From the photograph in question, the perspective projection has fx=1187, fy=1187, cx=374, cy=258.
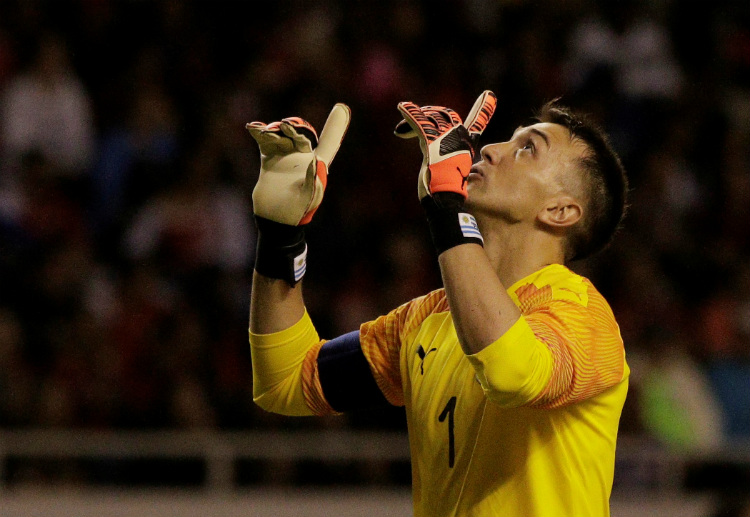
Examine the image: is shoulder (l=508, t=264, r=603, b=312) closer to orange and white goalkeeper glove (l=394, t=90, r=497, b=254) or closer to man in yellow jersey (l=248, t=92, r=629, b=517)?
man in yellow jersey (l=248, t=92, r=629, b=517)

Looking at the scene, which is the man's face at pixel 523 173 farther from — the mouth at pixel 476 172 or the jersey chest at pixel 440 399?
the jersey chest at pixel 440 399

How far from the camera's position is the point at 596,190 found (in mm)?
3018

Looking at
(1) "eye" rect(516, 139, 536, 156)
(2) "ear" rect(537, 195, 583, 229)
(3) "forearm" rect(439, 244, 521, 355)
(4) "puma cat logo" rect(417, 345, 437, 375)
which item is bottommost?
(4) "puma cat logo" rect(417, 345, 437, 375)

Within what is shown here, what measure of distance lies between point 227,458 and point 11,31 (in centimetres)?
315

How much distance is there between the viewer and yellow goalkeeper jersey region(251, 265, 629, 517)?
237 cm

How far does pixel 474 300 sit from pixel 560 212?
0.68m

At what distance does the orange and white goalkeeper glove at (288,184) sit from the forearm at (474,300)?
1.82 ft

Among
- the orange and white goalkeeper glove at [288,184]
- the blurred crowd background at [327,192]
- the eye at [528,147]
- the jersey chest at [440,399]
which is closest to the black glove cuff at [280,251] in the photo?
the orange and white goalkeeper glove at [288,184]

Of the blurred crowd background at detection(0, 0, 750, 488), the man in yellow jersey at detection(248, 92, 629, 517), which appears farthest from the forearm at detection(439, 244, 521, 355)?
the blurred crowd background at detection(0, 0, 750, 488)

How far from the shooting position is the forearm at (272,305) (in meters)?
3.03

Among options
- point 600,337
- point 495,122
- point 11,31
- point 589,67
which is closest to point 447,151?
point 600,337

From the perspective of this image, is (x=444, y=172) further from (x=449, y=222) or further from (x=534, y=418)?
(x=534, y=418)

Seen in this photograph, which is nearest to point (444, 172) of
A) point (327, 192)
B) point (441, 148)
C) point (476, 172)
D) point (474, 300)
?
point (441, 148)

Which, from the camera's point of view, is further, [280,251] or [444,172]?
[280,251]
